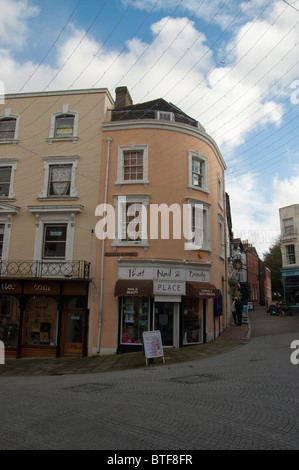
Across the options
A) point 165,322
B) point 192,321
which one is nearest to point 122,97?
point 165,322

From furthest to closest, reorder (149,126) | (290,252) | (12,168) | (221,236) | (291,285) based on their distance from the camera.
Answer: (290,252)
(291,285)
(221,236)
(12,168)
(149,126)

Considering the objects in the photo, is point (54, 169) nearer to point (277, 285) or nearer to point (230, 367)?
point (230, 367)

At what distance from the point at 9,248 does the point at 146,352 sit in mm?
9010

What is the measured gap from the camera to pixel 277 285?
2255 inches

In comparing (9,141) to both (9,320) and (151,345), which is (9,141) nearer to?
(9,320)

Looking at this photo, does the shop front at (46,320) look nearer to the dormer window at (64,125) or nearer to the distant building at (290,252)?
the dormer window at (64,125)

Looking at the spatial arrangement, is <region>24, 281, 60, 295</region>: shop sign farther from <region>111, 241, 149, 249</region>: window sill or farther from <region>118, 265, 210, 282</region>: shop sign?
<region>111, 241, 149, 249</region>: window sill

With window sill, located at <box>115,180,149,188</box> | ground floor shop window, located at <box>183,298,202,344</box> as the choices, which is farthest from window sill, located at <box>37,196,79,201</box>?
ground floor shop window, located at <box>183,298,202,344</box>

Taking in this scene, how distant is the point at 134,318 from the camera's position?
16.5 metres

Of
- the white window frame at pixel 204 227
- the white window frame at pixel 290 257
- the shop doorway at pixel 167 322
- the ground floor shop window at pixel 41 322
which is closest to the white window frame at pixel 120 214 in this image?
the white window frame at pixel 204 227

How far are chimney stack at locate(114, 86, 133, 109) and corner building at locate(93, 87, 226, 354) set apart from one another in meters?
1.66

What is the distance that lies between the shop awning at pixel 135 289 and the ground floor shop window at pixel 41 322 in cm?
354

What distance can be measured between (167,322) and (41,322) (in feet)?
19.6
